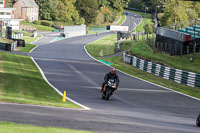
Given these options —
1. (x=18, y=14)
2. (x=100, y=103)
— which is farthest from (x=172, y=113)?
(x=18, y=14)

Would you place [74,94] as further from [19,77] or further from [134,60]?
[134,60]

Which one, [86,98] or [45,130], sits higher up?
[45,130]

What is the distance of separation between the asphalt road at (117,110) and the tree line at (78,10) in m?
100.0

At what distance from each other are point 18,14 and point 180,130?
127762 millimetres

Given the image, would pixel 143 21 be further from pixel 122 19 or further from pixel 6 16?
pixel 6 16

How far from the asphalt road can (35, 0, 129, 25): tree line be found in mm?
99957

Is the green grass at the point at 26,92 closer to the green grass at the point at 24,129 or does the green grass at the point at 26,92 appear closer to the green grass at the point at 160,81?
the green grass at the point at 24,129

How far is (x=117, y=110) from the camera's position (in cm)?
1872

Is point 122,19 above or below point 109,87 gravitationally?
below

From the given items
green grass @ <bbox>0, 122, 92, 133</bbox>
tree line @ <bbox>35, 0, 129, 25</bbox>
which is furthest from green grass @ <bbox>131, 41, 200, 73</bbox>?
tree line @ <bbox>35, 0, 129, 25</bbox>

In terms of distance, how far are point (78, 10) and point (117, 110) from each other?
469 feet

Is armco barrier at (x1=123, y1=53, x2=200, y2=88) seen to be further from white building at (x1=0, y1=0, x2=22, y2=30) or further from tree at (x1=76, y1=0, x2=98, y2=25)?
tree at (x1=76, y1=0, x2=98, y2=25)

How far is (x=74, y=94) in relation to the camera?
24.6 m

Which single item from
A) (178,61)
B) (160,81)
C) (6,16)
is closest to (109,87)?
(160,81)
